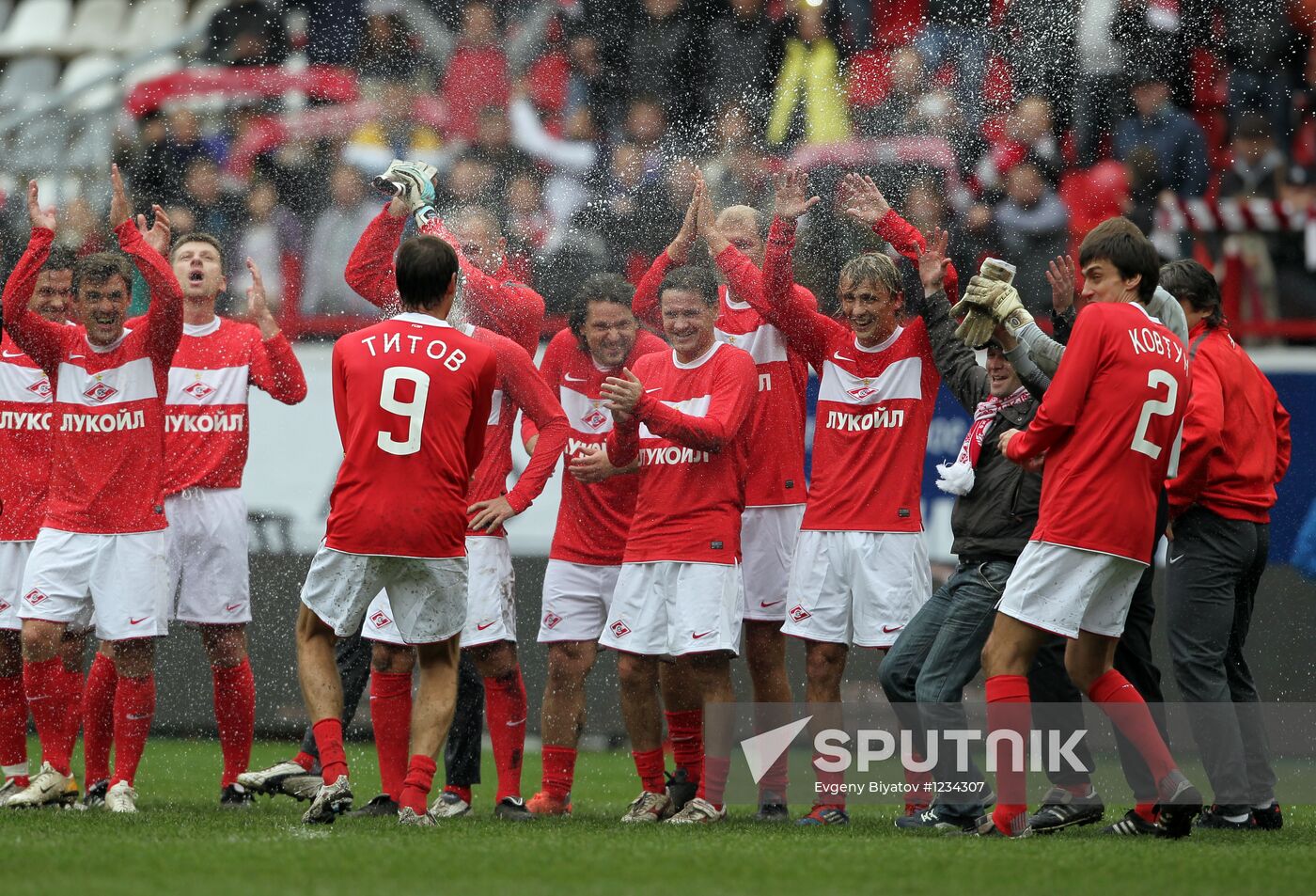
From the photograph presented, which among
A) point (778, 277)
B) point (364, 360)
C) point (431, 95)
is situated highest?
point (431, 95)

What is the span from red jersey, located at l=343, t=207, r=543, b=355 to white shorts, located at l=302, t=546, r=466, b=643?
5.83 feet

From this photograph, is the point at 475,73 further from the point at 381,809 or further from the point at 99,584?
the point at 381,809

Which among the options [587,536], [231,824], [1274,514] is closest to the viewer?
[231,824]

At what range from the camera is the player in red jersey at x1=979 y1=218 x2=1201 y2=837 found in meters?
5.89

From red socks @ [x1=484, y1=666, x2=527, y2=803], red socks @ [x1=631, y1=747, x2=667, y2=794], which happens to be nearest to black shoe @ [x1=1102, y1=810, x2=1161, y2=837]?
red socks @ [x1=631, y1=747, x2=667, y2=794]

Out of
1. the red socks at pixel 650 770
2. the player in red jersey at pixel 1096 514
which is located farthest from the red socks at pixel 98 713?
the player in red jersey at pixel 1096 514

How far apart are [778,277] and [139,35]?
487 inches

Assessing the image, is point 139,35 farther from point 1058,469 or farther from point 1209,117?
point 1058,469

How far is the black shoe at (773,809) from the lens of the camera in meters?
7.04

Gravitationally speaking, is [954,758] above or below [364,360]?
below

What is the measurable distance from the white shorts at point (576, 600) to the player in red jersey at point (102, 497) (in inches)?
62.5

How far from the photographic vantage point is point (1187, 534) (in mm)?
6883

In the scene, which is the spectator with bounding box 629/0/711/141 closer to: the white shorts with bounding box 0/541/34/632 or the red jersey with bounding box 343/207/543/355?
the red jersey with bounding box 343/207/543/355

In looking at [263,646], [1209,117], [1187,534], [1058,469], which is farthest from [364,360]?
[1209,117]
